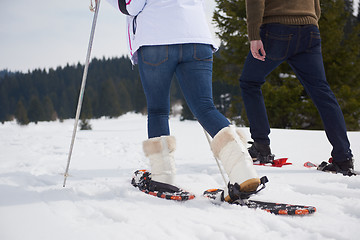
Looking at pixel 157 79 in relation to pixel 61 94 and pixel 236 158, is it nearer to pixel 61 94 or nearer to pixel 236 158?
pixel 236 158

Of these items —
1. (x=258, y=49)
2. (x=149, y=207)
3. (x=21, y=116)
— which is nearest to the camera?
(x=149, y=207)

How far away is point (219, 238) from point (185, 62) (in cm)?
104

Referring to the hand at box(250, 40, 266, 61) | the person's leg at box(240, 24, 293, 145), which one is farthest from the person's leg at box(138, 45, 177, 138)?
the person's leg at box(240, 24, 293, 145)

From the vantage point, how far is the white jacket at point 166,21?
1695mm

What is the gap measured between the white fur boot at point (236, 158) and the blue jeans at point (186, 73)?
0.11 metres

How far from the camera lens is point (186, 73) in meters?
1.74

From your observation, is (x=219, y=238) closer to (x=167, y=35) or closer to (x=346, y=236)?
(x=346, y=236)

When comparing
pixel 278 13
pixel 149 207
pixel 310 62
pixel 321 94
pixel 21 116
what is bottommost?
pixel 21 116

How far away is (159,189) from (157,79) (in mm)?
697

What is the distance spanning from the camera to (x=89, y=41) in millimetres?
2092

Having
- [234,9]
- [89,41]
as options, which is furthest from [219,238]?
[234,9]

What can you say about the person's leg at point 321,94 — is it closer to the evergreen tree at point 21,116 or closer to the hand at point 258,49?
the hand at point 258,49

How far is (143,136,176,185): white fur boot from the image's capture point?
1820 mm

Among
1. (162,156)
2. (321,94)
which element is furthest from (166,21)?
(321,94)
